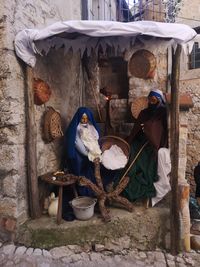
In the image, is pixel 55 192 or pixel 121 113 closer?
pixel 55 192

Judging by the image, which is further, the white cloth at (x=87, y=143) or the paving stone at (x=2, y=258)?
the white cloth at (x=87, y=143)

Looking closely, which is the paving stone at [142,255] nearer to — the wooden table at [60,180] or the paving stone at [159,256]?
the paving stone at [159,256]

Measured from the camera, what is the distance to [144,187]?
3.23 meters

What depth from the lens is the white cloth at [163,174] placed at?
10.2 feet

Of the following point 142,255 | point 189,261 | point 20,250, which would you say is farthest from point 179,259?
point 20,250

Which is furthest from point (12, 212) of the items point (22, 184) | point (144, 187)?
point (144, 187)

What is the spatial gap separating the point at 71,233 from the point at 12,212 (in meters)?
0.70

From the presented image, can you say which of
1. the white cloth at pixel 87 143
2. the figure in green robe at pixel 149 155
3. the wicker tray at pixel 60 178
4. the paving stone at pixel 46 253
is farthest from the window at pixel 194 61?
the paving stone at pixel 46 253

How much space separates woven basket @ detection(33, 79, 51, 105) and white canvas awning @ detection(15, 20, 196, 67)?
12.2 inches

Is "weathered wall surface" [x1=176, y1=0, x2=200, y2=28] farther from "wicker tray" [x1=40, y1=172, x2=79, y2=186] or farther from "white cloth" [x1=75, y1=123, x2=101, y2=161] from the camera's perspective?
"wicker tray" [x1=40, y1=172, x2=79, y2=186]

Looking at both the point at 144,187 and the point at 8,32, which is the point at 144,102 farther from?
the point at 8,32

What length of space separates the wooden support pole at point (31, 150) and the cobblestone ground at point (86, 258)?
1.48ft

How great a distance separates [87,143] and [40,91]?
911mm

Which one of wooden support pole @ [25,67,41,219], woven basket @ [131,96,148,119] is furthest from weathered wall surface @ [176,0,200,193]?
wooden support pole @ [25,67,41,219]
